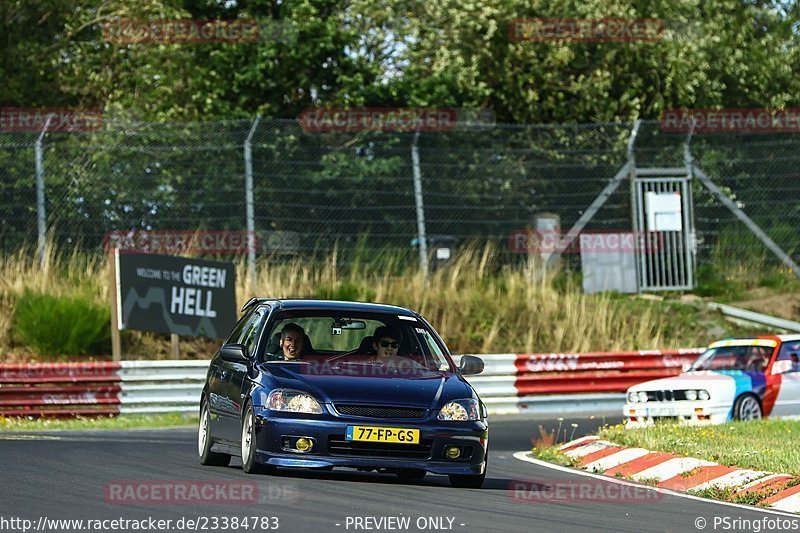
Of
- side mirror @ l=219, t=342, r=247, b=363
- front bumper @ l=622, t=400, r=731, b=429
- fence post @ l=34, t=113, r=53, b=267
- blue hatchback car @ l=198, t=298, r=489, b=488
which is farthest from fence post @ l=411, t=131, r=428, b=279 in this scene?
side mirror @ l=219, t=342, r=247, b=363

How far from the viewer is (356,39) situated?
30234mm

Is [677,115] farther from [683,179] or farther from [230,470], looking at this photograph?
[230,470]

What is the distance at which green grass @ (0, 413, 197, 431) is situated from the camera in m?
19.5

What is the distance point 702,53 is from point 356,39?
789cm

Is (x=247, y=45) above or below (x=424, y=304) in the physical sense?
above

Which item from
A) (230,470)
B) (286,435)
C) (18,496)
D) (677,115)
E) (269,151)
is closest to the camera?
(18,496)

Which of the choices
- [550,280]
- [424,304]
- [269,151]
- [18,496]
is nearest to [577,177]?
[550,280]

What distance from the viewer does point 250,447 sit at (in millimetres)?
11055

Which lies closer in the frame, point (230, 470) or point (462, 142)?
point (230, 470)
